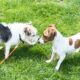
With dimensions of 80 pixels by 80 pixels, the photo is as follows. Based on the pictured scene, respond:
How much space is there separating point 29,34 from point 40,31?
3.42 feet

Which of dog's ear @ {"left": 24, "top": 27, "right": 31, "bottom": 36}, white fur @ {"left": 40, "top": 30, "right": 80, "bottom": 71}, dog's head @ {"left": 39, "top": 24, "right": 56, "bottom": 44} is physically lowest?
white fur @ {"left": 40, "top": 30, "right": 80, "bottom": 71}

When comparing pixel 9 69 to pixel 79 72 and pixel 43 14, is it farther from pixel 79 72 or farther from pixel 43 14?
pixel 43 14

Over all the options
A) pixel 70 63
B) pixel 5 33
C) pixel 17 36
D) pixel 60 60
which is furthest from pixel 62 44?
pixel 5 33

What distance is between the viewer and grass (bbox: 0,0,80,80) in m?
5.52

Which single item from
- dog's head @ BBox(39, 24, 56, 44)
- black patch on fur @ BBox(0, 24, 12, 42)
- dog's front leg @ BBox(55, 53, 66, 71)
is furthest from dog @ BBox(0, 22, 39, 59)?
dog's front leg @ BBox(55, 53, 66, 71)

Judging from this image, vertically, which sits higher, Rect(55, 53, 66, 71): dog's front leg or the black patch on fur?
the black patch on fur

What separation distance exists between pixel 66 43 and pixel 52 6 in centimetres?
235

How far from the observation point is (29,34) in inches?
227

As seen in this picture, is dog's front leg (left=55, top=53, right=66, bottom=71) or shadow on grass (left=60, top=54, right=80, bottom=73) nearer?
dog's front leg (left=55, top=53, right=66, bottom=71)

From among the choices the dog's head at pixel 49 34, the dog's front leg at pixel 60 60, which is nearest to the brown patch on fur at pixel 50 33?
the dog's head at pixel 49 34

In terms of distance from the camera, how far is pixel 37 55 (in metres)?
5.95

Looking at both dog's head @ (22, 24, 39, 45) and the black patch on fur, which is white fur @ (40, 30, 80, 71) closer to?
dog's head @ (22, 24, 39, 45)

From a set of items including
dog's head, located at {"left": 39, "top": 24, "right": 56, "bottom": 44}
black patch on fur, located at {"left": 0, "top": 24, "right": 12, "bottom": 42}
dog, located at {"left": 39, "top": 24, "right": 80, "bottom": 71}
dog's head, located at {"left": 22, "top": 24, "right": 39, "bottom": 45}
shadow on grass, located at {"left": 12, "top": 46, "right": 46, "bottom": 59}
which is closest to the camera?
dog's head, located at {"left": 39, "top": 24, "right": 56, "bottom": 44}

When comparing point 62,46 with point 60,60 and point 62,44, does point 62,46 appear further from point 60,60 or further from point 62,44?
point 60,60
